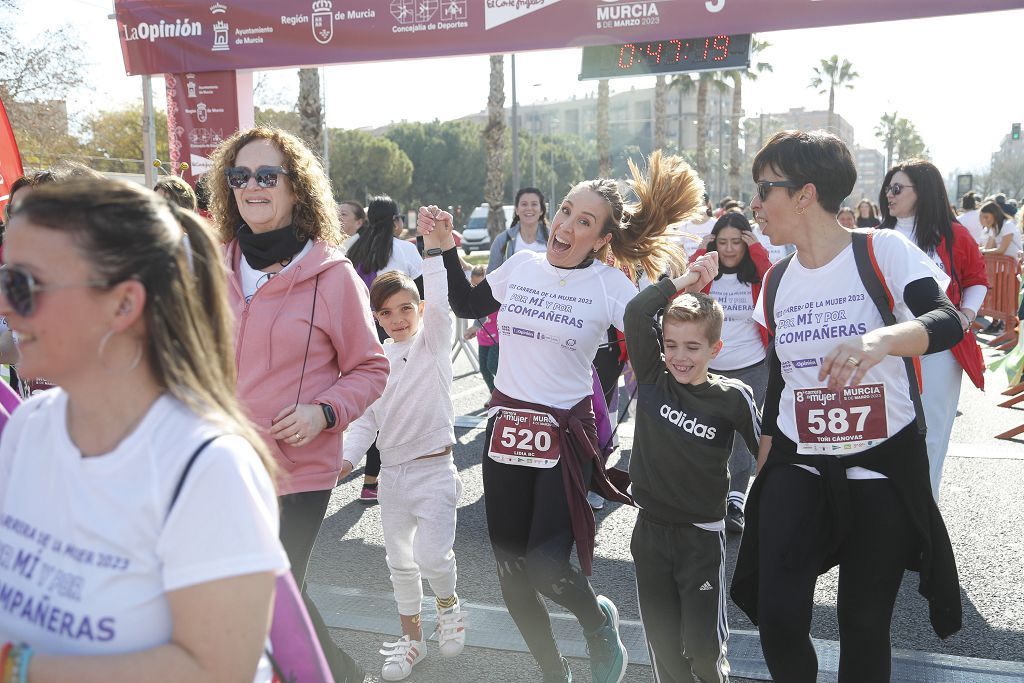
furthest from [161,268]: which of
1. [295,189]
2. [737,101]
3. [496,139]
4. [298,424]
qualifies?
[737,101]

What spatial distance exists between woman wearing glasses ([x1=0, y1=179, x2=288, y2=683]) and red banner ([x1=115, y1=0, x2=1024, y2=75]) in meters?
8.29

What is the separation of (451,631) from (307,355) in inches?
63.8

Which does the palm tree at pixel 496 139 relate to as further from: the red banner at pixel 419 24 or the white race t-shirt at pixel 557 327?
the white race t-shirt at pixel 557 327

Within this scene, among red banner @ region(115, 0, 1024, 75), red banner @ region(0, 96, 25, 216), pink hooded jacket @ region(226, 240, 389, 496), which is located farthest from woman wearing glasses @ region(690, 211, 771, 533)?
red banner @ region(0, 96, 25, 216)

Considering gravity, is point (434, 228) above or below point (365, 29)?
below

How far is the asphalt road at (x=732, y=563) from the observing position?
13.2ft

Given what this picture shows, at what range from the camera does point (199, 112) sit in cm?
1134

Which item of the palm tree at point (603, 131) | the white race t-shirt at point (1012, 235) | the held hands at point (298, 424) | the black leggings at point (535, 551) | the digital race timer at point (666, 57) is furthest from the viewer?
the palm tree at point (603, 131)

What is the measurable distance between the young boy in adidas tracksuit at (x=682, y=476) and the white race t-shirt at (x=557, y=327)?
0.69ft

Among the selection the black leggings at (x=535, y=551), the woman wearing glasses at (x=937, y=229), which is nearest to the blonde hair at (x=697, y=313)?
the black leggings at (x=535, y=551)

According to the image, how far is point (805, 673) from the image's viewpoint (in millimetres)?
2943

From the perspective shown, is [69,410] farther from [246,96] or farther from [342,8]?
[246,96]

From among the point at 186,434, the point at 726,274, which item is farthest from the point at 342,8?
the point at 186,434

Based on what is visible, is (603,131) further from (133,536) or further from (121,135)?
(121,135)
